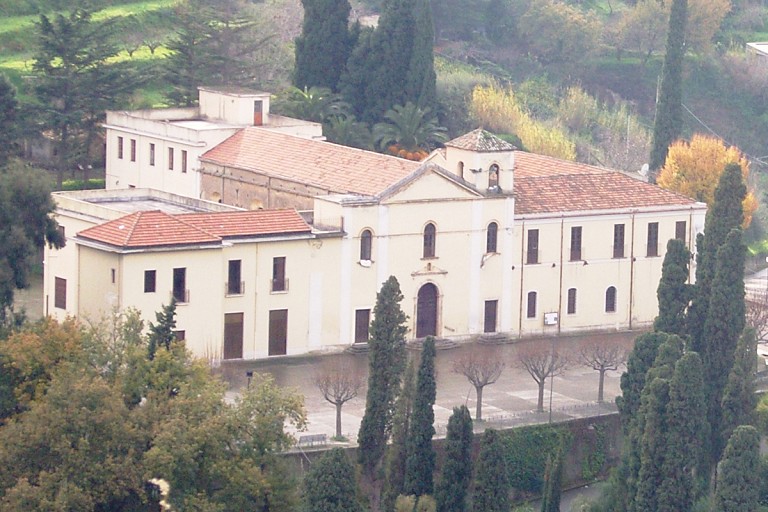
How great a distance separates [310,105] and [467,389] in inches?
756

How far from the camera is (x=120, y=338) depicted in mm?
47094

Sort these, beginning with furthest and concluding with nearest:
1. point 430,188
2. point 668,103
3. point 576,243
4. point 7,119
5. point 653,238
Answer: point 668,103
point 7,119
point 653,238
point 576,243
point 430,188

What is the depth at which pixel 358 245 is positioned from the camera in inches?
2281

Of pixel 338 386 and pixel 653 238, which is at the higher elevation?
pixel 653 238

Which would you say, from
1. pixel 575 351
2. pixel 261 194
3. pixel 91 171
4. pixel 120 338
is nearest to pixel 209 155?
pixel 261 194

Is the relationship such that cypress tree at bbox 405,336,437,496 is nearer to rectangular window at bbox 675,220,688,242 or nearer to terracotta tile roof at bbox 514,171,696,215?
terracotta tile roof at bbox 514,171,696,215

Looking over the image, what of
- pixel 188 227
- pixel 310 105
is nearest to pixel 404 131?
pixel 310 105

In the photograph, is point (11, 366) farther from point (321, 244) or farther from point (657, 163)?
point (657, 163)

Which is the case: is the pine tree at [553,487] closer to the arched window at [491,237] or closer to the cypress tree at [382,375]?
the cypress tree at [382,375]

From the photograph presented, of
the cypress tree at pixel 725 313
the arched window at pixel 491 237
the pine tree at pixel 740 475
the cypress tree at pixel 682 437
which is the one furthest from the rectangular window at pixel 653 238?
the pine tree at pixel 740 475

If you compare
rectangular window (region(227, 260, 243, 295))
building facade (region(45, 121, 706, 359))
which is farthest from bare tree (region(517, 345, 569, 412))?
rectangular window (region(227, 260, 243, 295))

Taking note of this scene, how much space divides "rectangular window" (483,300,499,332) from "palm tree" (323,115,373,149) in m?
11.5

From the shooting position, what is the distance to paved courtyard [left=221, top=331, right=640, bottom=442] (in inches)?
2064

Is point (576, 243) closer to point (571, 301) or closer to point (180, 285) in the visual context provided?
point (571, 301)
